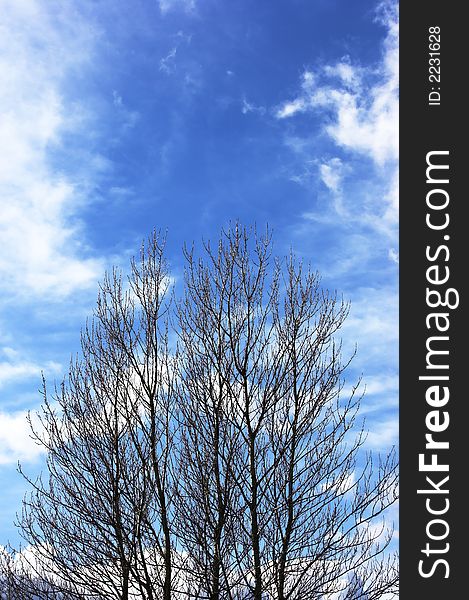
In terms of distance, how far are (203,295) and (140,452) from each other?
2.33m

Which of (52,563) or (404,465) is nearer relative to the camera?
(404,465)

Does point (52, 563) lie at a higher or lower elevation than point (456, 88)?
lower

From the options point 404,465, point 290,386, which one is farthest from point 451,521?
point 290,386

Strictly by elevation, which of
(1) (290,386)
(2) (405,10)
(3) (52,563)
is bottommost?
(3) (52,563)

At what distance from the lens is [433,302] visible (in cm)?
582

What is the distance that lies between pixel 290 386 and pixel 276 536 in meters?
1.81

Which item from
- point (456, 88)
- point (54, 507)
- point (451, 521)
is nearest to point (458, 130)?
point (456, 88)

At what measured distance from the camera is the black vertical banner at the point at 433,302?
217 inches

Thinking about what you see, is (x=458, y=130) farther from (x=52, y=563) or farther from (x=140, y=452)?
(x=52, y=563)

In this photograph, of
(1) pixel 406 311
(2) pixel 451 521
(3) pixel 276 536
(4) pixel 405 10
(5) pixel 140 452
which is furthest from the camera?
(5) pixel 140 452

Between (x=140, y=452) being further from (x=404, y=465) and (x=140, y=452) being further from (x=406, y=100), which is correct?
(x=406, y=100)

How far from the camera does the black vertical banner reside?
552cm

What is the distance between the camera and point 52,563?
8.06m

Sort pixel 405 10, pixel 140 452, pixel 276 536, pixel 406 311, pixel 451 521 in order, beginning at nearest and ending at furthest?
1. pixel 451 521
2. pixel 406 311
3. pixel 405 10
4. pixel 276 536
5. pixel 140 452
